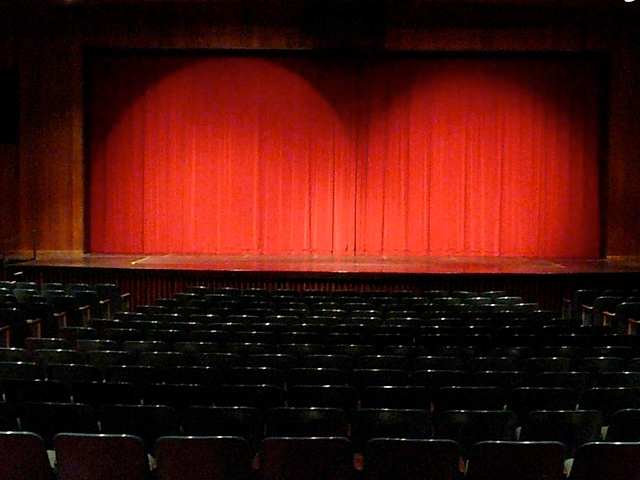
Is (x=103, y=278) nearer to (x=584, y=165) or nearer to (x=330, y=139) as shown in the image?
(x=330, y=139)

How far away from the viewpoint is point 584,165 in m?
12.7

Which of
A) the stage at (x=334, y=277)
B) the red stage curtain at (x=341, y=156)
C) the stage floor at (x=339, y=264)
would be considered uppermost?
the red stage curtain at (x=341, y=156)

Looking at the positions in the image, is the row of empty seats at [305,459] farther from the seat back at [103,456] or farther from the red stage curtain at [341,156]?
the red stage curtain at [341,156]

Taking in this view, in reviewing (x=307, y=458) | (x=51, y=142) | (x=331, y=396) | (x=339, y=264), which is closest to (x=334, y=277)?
(x=339, y=264)

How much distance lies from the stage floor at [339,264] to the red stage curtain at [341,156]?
2.22 ft

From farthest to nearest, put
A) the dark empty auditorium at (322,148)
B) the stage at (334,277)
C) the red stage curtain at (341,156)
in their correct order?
the red stage curtain at (341,156) < the dark empty auditorium at (322,148) < the stage at (334,277)

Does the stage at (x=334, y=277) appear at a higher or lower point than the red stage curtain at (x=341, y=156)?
lower

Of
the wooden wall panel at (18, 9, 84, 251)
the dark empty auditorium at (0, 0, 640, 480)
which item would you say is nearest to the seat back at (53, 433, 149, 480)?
the dark empty auditorium at (0, 0, 640, 480)

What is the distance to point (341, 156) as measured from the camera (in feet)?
42.3

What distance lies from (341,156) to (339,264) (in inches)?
106

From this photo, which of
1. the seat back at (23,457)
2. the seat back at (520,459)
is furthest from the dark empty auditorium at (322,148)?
the seat back at (520,459)

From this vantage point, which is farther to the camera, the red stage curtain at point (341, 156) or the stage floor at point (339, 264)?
the red stage curtain at point (341, 156)

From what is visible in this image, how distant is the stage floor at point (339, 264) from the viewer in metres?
9.86

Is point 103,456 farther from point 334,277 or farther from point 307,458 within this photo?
point 334,277
